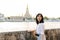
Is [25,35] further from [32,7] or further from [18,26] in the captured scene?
[32,7]

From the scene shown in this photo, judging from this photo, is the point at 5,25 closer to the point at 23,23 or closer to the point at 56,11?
the point at 23,23

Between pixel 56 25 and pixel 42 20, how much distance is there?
324 mm

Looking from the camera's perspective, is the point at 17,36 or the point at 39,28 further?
the point at 39,28

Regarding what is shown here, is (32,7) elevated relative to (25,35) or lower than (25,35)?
elevated

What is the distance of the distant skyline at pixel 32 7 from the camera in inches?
86.8

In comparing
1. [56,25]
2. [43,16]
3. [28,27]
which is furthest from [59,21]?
[28,27]

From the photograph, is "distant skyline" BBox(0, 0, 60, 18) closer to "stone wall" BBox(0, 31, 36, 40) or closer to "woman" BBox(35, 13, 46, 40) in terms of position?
"woman" BBox(35, 13, 46, 40)

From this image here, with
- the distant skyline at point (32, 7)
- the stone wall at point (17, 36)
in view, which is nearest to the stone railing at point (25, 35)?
the stone wall at point (17, 36)

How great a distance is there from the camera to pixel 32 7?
7.97 feet

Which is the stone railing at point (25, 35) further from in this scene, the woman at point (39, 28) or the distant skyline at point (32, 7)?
the distant skyline at point (32, 7)

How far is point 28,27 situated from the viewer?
2.37m

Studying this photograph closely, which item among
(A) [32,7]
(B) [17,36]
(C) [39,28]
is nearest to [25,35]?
(B) [17,36]

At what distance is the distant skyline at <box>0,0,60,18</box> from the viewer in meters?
2.21

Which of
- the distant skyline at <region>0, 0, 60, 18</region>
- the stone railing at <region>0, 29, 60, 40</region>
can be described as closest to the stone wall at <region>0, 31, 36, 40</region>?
the stone railing at <region>0, 29, 60, 40</region>
